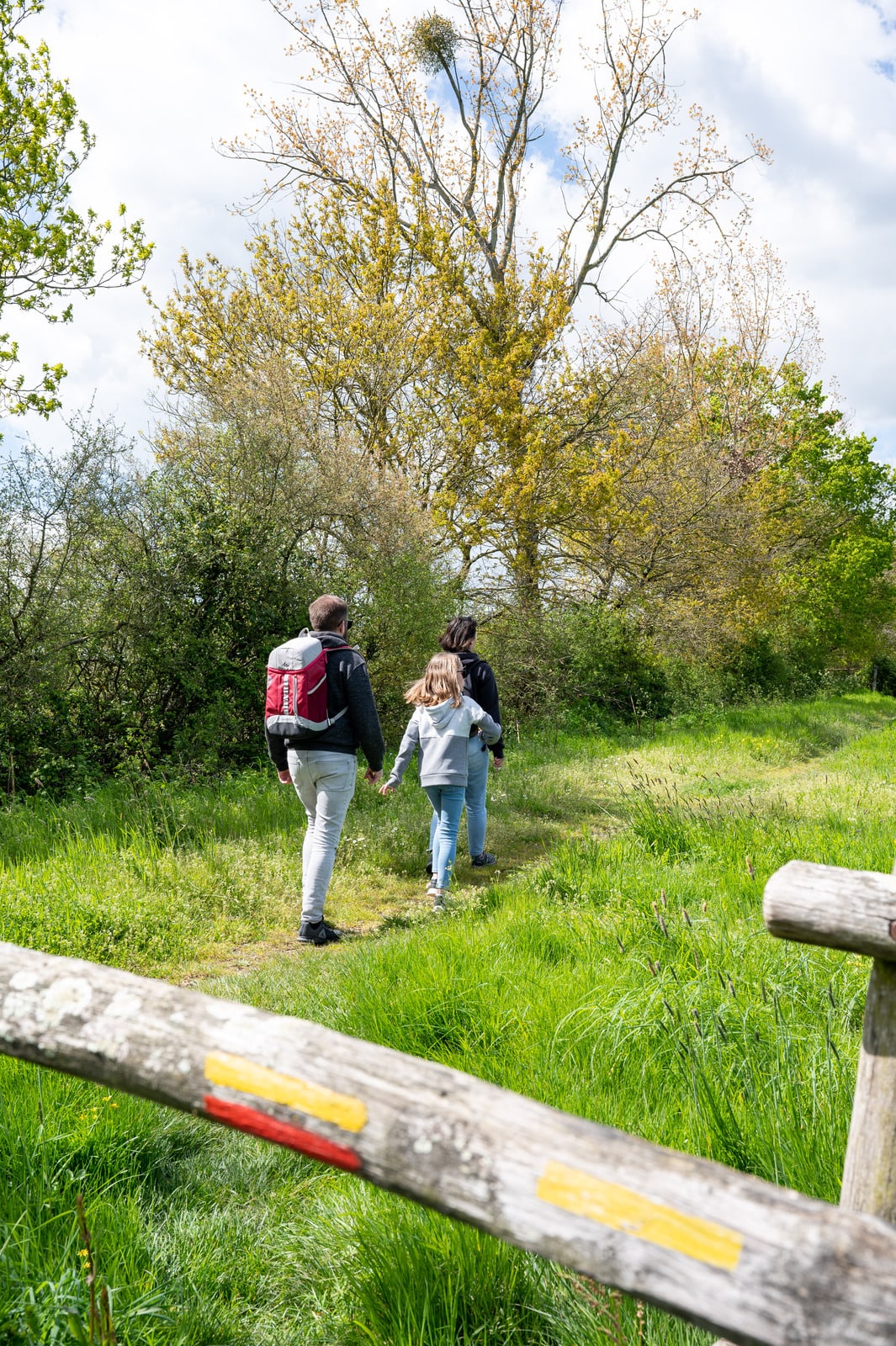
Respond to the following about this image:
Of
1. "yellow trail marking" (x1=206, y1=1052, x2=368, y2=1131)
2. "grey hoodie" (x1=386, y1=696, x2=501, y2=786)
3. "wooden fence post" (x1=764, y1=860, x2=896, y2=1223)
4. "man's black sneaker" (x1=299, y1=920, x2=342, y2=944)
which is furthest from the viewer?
"grey hoodie" (x1=386, y1=696, x2=501, y2=786)

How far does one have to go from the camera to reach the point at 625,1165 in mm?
1299

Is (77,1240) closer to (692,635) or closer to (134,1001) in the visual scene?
(134,1001)

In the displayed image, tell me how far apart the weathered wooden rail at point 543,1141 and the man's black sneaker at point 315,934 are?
4659 mm

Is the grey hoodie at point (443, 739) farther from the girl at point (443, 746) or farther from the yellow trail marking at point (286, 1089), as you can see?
the yellow trail marking at point (286, 1089)

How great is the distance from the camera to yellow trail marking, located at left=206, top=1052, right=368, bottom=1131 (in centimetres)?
144

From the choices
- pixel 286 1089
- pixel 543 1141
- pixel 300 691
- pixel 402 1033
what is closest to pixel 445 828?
pixel 300 691

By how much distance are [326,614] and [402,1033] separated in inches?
135

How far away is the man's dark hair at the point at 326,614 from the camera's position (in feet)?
21.5

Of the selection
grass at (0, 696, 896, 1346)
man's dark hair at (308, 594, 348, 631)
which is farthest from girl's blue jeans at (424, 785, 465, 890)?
man's dark hair at (308, 594, 348, 631)

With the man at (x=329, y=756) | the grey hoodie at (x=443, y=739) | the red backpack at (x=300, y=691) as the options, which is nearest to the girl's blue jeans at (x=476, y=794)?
the grey hoodie at (x=443, y=739)

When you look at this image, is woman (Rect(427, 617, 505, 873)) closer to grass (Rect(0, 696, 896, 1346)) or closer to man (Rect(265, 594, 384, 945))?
grass (Rect(0, 696, 896, 1346))

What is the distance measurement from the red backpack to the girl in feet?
3.23

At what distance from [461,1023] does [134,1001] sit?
2.55m

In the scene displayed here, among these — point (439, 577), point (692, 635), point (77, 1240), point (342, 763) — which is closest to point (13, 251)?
point (439, 577)
